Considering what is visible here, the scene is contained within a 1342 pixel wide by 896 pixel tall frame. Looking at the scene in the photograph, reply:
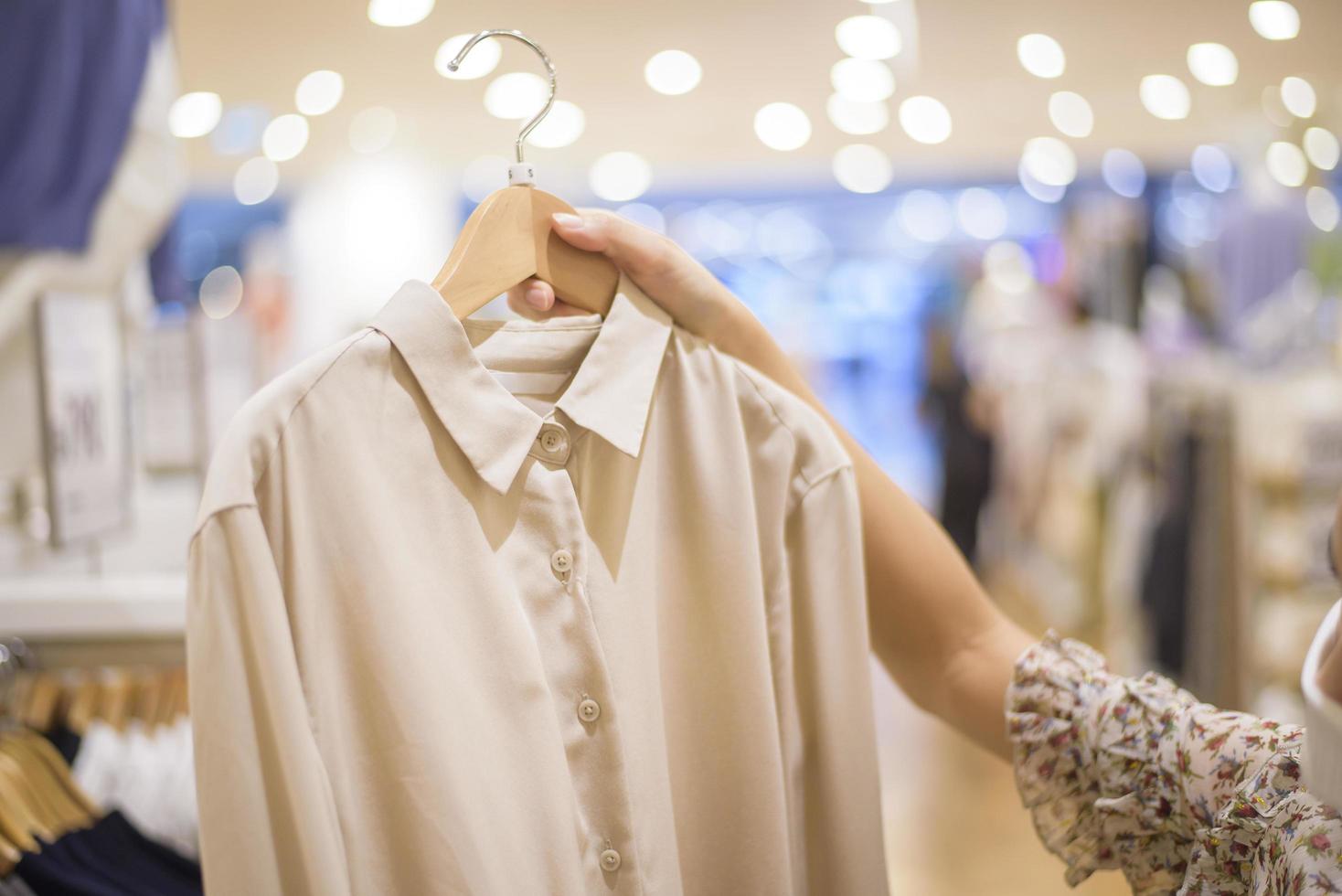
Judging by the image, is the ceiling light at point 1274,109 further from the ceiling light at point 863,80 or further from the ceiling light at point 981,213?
the ceiling light at point 981,213

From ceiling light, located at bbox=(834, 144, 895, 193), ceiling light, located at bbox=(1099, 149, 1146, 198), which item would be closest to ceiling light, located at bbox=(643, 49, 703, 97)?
ceiling light, located at bbox=(834, 144, 895, 193)

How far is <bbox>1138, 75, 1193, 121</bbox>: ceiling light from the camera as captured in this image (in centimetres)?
570

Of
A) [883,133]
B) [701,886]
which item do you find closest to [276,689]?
[701,886]

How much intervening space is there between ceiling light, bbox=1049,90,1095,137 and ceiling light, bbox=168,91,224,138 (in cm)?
444

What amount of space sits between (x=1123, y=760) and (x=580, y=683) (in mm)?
486

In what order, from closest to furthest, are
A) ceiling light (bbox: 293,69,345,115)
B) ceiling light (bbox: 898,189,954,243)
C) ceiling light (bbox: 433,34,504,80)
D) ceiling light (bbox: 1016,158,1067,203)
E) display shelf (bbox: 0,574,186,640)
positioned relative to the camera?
1. display shelf (bbox: 0,574,186,640)
2. ceiling light (bbox: 433,34,504,80)
3. ceiling light (bbox: 293,69,345,115)
4. ceiling light (bbox: 1016,158,1067,203)
5. ceiling light (bbox: 898,189,954,243)

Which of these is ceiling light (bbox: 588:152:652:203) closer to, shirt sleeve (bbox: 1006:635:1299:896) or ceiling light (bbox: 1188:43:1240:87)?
ceiling light (bbox: 1188:43:1240:87)

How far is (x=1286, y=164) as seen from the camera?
239 inches

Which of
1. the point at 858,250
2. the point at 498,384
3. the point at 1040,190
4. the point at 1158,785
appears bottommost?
the point at 1158,785

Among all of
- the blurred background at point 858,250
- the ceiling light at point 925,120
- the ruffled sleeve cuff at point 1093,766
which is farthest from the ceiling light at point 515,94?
the ruffled sleeve cuff at point 1093,766

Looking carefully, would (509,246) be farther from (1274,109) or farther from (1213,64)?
(1274,109)

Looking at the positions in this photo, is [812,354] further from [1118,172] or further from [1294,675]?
[1294,675]

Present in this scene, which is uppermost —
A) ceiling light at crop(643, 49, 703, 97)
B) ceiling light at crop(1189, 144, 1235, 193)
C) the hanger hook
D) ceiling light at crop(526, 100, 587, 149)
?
ceiling light at crop(1189, 144, 1235, 193)

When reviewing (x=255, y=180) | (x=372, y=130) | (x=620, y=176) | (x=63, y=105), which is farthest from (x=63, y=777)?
(x=620, y=176)
